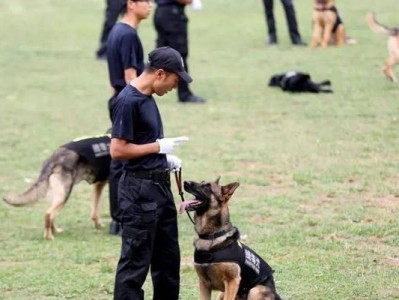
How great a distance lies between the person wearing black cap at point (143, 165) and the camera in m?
6.13

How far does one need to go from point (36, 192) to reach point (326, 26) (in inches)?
474

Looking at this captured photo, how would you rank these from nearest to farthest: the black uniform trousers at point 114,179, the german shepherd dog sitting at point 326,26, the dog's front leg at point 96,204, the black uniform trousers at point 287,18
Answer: the black uniform trousers at point 114,179, the dog's front leg at point 96,204, the german shepherd dog sitting at point 326,26, the black uniform trousers at point 287,18

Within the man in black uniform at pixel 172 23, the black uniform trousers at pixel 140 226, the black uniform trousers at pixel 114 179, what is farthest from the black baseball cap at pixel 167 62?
the man in black uniform at pixel 172 23

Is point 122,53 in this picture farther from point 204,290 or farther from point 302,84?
point 302,84

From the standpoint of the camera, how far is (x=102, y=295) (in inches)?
290

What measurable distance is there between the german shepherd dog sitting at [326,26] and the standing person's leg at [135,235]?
Result: 570 inches

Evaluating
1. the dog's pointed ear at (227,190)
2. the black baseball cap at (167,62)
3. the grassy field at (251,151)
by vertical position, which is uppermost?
the black baseball cap at (167,62)

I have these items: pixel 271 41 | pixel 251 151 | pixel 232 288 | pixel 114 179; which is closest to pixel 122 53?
pixel 114 179

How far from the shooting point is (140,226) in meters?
6.18

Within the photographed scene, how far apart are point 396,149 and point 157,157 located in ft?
21.1

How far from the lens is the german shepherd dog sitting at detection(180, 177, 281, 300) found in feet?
20.8

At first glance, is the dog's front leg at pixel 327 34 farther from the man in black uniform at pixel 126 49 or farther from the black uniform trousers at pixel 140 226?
the black uniform trousers at pixel 140 226

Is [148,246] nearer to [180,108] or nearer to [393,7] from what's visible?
[180,108]

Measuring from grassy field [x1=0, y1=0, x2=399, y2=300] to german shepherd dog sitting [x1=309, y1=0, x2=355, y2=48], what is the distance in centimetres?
49
